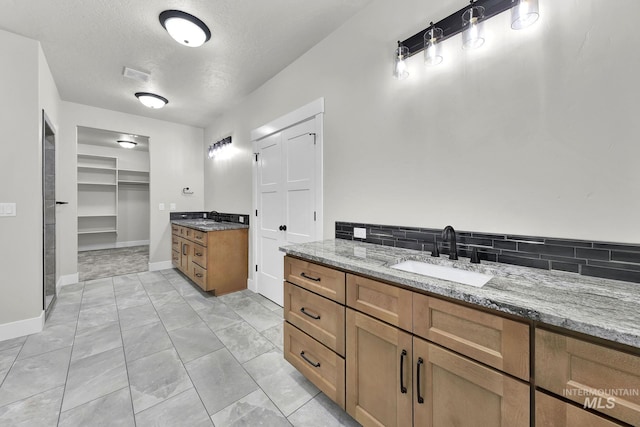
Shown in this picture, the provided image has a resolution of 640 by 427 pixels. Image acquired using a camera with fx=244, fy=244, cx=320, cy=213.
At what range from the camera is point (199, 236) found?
333cm

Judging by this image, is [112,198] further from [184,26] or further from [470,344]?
[470,344]

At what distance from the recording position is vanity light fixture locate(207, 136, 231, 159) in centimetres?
383

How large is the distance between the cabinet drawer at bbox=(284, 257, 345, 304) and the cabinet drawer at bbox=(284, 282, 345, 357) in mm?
39

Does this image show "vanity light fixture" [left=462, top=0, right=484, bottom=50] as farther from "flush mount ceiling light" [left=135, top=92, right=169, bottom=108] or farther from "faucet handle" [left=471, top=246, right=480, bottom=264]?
"flush mount ceiling light" [left=135, top=92, right=169, bottom=108]

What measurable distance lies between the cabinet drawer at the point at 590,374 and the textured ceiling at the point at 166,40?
7.59ft

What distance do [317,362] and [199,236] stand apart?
2547 millimetres

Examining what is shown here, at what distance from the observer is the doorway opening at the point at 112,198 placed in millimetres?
5715

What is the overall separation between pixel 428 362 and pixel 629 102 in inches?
51.2

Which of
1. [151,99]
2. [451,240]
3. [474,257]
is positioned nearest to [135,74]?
[151,99]

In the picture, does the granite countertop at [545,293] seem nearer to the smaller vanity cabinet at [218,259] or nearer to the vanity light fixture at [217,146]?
the smaller vanity cabinet at [218,259]

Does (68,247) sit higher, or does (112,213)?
(112,213)

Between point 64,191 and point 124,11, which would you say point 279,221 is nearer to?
point 124,11

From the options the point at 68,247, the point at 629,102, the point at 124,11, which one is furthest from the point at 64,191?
the point at 629,102

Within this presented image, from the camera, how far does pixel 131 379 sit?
1672mm
